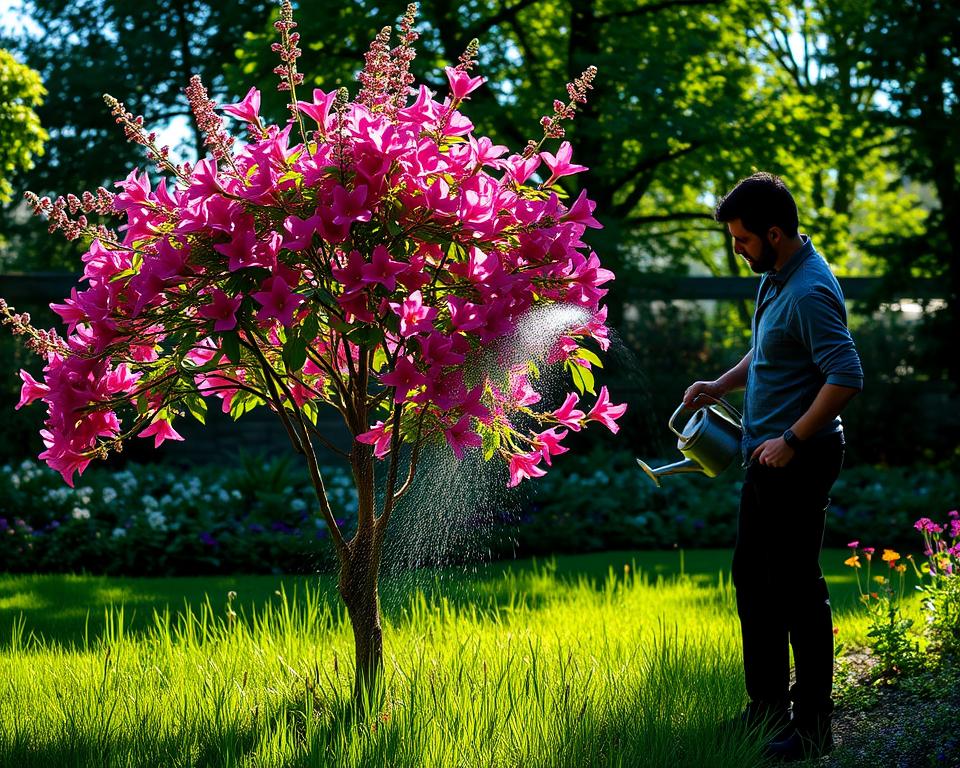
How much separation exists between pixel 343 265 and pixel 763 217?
1.26 metres

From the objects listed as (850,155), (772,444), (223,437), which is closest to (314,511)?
(223,437)

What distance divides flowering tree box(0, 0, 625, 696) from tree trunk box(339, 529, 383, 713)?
10 cm

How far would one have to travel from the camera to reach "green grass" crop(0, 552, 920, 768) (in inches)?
113

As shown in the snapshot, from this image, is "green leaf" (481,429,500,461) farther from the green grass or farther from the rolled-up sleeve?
the rolled-up sleeve

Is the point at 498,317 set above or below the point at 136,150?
below

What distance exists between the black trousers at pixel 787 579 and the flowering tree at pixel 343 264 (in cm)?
68

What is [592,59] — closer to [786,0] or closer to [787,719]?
→ [786,0]

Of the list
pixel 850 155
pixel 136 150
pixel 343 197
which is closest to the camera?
pixel 343 197

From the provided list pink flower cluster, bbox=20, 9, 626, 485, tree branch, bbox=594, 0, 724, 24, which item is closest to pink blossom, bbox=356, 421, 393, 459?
pink flower cluster, bbox=20, 9, 626, 485

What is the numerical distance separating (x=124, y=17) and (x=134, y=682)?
15.6 meters

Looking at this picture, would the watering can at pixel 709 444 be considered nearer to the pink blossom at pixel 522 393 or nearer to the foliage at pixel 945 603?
the pink blossom at pixel 522 393

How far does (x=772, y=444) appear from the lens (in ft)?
10.2

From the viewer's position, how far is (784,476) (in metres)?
3.18

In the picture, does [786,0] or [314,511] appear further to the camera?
[786,0]
